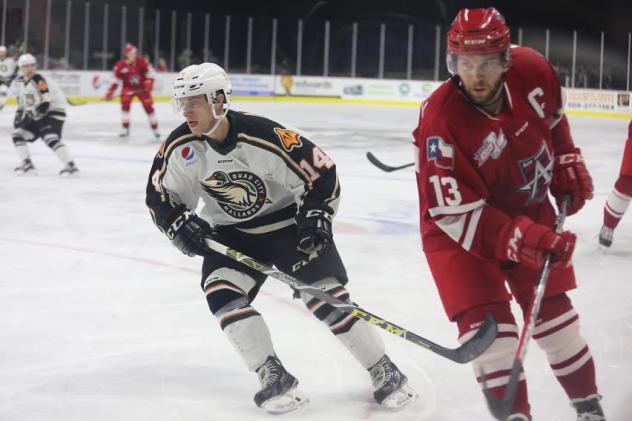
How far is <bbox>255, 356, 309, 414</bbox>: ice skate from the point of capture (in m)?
2.45

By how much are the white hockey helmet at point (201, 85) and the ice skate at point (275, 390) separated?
681 mm

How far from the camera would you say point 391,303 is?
358 centimetres

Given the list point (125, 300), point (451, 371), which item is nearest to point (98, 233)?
point (125, 300)

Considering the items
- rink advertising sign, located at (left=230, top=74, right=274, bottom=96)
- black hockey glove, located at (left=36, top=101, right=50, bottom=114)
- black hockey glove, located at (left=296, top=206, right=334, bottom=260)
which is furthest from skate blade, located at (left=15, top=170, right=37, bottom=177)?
rink advertising sign, located at (left=230, top=74, right=274, bottom=96)

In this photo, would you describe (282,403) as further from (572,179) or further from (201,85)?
(572,179)

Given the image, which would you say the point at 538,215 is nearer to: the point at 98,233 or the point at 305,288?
the point at 305,288

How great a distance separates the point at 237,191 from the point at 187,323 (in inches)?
39.5

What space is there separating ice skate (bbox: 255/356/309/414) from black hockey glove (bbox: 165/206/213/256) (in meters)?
0.35

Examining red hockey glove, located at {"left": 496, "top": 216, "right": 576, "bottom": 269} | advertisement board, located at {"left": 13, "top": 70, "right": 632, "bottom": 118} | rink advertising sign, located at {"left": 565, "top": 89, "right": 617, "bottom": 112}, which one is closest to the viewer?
red hockey glove, located at {"left": 496, "top": 216, "right": 576, "bottom": 269}

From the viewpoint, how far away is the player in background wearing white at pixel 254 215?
7.84 feet

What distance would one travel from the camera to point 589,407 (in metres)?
2.07

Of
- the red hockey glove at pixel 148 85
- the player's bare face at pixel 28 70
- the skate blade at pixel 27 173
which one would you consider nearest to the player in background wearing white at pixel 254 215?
the skate blade at pixel 27 173

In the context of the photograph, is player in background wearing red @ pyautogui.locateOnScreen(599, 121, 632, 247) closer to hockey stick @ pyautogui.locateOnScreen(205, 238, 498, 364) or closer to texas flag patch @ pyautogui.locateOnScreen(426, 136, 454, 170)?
hockey stick @ pyautogui.locateOnScreen(205, 238, 498, 364)

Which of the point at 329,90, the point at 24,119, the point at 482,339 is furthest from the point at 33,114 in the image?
the point at 329,90
